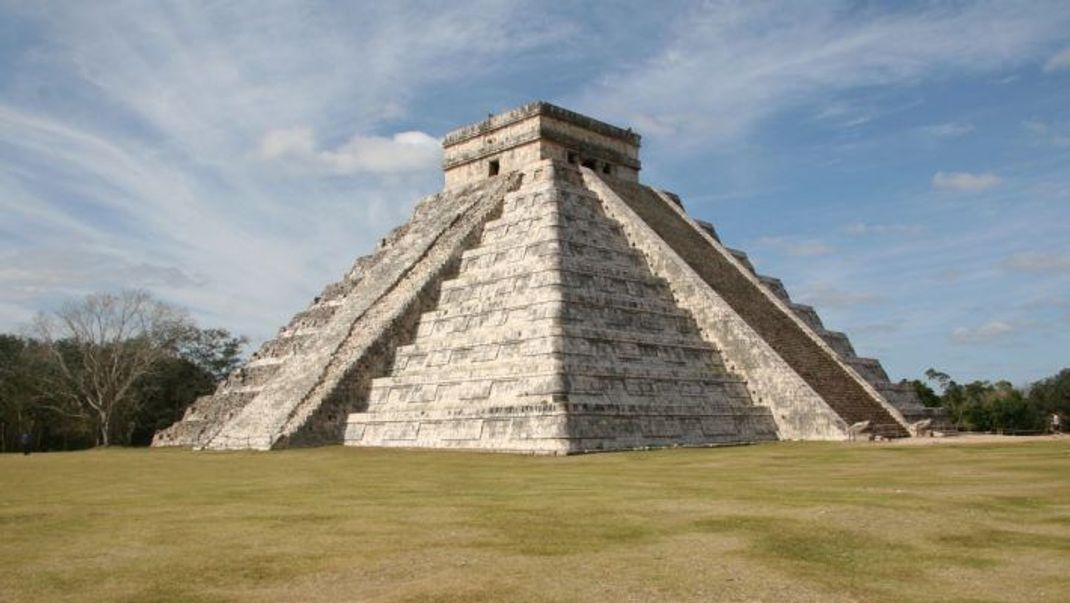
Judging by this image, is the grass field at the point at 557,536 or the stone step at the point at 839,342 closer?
the grass field at the point at 557,536

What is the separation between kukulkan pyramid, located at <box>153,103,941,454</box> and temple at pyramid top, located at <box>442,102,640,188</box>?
12cm

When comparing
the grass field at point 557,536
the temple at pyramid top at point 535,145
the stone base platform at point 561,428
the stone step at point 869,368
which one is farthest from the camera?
the temple at pyramid top at point 535,145

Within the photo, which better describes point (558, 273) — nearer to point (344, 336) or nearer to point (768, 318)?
point (344, 336)

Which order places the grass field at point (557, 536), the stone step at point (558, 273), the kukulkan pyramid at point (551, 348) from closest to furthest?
the grass field at point (557, 536), the kukulkan pyramid at point (551, 348), the stone step at point (558, 273)

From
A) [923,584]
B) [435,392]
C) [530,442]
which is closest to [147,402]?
[435,392]

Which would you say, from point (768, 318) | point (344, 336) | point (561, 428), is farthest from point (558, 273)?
point (768, 318)

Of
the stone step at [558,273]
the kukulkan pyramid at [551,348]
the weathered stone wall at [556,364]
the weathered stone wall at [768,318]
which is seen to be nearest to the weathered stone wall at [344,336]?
the kukulkan pyramid at [551,348]

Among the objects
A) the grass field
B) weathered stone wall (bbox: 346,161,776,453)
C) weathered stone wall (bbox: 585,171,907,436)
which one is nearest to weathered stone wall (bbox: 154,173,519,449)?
weathered stone wall (bbox: 346,161,776,453)

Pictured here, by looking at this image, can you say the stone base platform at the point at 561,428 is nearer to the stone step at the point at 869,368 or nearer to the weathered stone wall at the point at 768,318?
the weathered stone wall at the point at 768,318

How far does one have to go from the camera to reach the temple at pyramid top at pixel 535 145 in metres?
28.7

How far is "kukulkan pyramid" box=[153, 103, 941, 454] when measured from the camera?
61.7ft

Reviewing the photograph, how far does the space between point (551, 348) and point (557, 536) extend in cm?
1075

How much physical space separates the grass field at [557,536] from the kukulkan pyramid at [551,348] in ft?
16.6

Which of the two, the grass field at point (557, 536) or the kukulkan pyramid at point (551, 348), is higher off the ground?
the kukulkan pyramid at point (551, 348)
